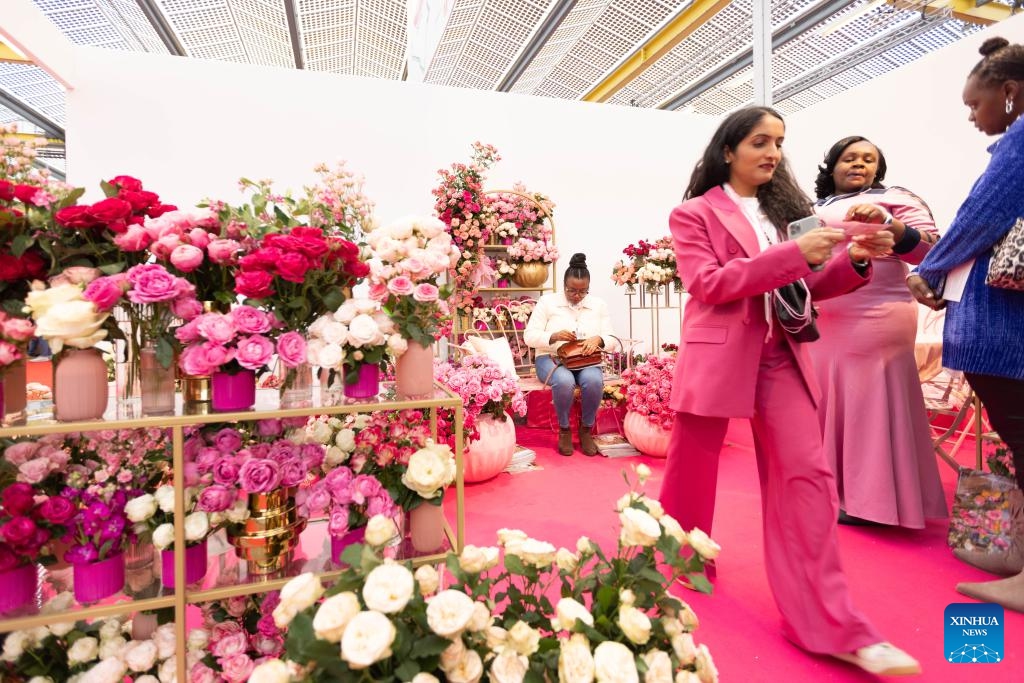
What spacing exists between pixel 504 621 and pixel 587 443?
3.03 metres

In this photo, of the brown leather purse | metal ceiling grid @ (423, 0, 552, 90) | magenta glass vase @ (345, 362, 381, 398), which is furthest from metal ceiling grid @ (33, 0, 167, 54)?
magenta glass vase @ (345, 362, 381, 398)

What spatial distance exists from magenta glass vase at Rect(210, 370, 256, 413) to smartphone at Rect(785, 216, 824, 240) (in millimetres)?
1640

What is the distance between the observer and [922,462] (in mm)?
2438

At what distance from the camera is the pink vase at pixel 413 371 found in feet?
5.01

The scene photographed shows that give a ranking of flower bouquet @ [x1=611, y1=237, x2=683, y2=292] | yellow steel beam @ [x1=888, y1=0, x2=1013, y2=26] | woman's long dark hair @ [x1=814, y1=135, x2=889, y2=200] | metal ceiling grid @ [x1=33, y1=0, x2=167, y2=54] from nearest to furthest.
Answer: woman's long dark hair @ [x1=814, y1=135, x2=889, y2=200] < flower bouquet @ [x1=611, y1=237, x2=683, y2=292] < yellow steel beam @ [x1=888, y1=0, x2=1013, y2=26] < metal ceiling grid @ [x1=33, y1=0, x2=167, y2=54]

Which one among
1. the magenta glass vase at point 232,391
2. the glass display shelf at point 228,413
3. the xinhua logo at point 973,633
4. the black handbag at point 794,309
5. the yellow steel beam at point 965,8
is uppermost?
the yellow steel beam at point 965,8

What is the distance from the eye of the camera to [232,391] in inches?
52.8

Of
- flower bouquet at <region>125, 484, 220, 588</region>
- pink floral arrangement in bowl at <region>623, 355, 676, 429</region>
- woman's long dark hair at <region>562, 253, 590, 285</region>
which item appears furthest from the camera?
woman's long dark hair at <region>562, 253, 590, 285</region>

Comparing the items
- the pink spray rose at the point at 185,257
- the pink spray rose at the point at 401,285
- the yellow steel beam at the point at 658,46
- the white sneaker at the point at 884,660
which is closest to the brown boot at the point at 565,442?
the white sneaker at the point at 884,660

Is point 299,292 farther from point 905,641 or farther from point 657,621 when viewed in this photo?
point 905,641

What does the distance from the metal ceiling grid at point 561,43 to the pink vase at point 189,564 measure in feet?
18.2

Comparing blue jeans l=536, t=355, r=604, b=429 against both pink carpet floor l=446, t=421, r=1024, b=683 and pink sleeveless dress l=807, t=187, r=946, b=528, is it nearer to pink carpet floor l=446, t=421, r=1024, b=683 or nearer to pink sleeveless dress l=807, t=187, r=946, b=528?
pink carpet floor l=446, t=421, r=1024, b=683

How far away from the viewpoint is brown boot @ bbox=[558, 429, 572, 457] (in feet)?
13.0

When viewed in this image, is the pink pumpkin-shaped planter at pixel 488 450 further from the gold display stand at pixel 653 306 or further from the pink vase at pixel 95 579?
the gold display stand at pixel 653 306
